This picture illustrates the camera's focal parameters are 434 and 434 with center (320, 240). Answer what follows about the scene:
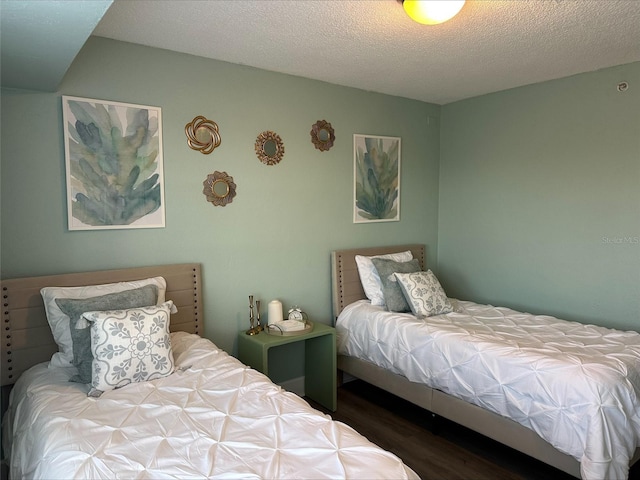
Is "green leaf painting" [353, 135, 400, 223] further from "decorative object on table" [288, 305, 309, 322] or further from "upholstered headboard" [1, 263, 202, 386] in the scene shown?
"upholstered headboard" [1, 263, 202, 386]

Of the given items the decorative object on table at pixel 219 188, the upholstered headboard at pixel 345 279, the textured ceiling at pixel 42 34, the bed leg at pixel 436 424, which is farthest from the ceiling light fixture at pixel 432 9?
the bed leg at pixel 436 424

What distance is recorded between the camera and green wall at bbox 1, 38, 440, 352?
92.0 inches

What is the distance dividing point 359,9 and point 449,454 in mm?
2551

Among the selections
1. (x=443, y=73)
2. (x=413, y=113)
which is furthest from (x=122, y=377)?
(x=413, y=113)

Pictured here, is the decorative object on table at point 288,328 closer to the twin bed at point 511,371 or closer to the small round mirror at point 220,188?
the twin bed at point 511,371

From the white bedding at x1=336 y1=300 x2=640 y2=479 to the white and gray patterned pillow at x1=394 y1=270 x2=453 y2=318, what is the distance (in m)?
0.08

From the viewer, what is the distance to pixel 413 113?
4.07 metres

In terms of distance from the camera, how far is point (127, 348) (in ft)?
6.51

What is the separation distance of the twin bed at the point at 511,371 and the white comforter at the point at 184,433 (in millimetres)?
Answer: 1148

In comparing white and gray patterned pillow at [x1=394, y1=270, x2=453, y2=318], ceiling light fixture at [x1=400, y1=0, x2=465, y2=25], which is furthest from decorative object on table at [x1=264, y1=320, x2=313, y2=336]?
ceiling light fixture at [x1=400, y1=0, x2=465, y2=25]

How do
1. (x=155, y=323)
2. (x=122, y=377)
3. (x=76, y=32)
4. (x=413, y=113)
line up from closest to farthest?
(x=76, y=32) < (x=122, y=377) < (x=155, y=323) < (x=413, y=113)

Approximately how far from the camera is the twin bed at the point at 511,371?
2.04 m

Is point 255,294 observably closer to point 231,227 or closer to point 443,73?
point 231,227

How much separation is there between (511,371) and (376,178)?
6.58 feet
